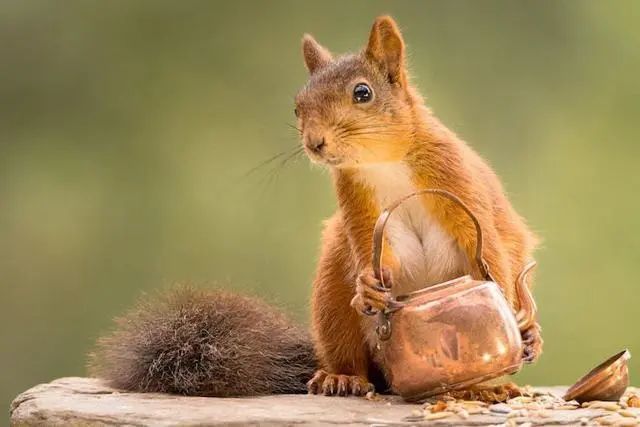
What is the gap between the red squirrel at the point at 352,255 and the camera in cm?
237

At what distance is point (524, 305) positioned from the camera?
2.49 m

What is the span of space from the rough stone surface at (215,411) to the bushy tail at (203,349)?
0.23ft

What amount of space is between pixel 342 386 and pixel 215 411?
1.31ft

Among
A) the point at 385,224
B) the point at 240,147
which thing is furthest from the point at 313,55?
the point at 240,147

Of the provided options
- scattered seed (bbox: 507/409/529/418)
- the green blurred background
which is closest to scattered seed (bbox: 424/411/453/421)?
scattered seed (bbox: 507/409/529/418)

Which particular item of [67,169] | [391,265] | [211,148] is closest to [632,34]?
[211,148]

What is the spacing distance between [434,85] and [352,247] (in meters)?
1.43

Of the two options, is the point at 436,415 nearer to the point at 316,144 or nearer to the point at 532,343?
the point at 532,343

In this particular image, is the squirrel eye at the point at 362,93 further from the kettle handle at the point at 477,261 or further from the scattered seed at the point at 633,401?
the scattered seed at the point at 633,401

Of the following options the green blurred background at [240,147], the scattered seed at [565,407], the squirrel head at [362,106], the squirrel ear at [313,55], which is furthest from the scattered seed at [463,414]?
the green blurred background at [240,147]

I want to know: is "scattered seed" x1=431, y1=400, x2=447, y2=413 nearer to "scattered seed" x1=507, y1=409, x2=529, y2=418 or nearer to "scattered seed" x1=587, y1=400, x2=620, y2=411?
"scattered seed" x1=507, y1=409, x2=529, y2=418

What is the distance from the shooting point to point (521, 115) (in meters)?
3.76

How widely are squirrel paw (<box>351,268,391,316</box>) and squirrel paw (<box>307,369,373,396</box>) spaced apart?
30cm

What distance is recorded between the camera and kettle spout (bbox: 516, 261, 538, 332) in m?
2.47
